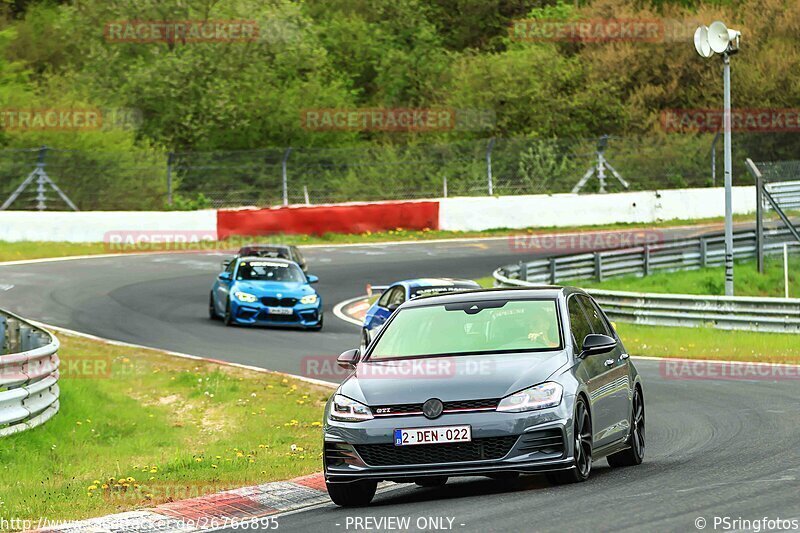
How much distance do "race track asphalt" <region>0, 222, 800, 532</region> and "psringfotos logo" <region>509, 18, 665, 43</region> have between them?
23.2 metres

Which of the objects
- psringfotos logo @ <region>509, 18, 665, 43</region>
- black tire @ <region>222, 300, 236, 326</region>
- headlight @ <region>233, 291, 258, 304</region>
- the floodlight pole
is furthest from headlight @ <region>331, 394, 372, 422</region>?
psringfotos logo @ <region>509, 18, 665, 43</region>

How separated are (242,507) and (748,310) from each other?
52.8ft

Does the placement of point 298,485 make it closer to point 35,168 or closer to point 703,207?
point 35,168

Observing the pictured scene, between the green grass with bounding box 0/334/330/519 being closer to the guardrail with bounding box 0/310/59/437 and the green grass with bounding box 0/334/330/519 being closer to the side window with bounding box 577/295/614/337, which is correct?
the guardrail with bounding box 0/310/59/437

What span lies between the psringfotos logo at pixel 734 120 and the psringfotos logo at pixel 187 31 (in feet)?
53.5

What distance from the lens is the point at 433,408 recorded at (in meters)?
9.43

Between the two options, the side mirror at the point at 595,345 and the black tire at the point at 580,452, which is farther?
the side mirror at the point at 595,345

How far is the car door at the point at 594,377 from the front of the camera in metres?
10.3

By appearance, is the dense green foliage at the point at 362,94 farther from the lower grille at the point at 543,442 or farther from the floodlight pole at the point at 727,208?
the lower grille at the point at 543,442

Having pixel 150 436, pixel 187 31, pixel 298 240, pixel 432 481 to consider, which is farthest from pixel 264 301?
pixel 187 31

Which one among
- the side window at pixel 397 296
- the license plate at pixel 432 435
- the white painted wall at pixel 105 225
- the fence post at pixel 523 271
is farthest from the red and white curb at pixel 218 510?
the white painted wall at pixel 105 225

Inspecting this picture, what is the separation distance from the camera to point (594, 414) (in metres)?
10.3

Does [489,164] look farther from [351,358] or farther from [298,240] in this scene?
[351,358]

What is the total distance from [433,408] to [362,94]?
5535 centimetres
